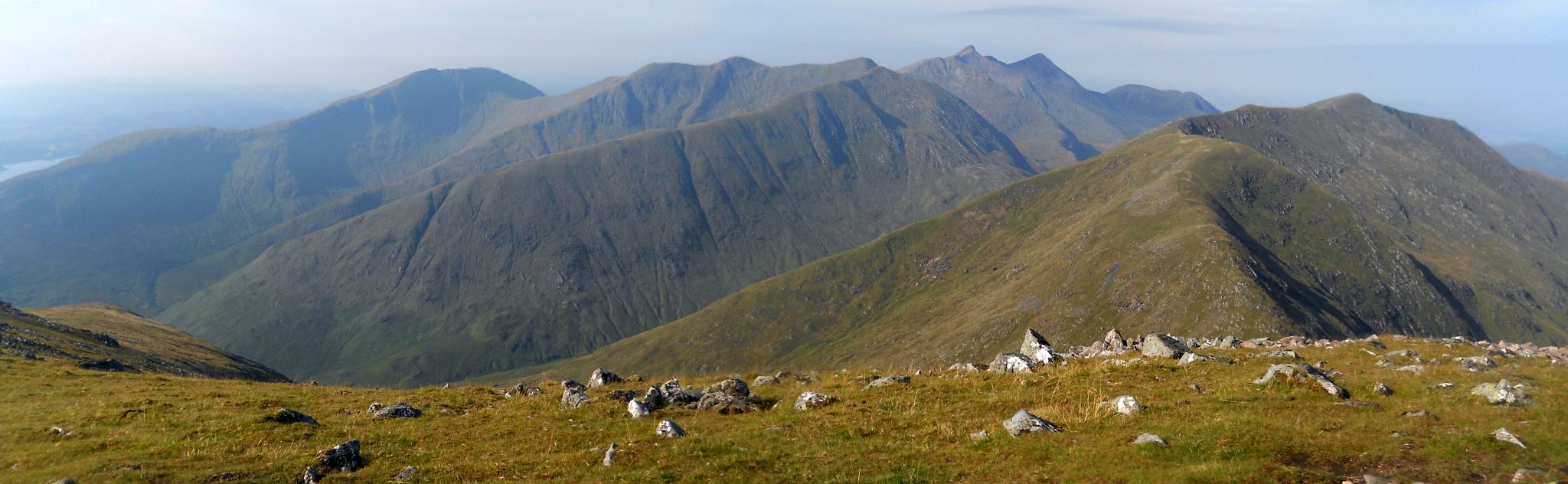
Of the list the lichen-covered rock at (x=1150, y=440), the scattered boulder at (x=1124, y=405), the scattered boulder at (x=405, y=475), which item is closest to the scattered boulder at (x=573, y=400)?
the scattered boulder at (x=405, y=475)

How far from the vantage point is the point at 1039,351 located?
3888 cm

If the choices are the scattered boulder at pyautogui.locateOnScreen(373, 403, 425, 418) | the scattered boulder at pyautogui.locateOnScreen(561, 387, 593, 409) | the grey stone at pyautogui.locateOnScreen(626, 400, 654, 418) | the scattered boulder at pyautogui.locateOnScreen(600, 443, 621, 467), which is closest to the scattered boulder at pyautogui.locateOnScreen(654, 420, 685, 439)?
the scattered boulder at pyautogui.locateOnScreen(600, 443, 621, 467)

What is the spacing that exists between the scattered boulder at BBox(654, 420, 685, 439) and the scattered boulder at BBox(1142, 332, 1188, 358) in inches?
1027

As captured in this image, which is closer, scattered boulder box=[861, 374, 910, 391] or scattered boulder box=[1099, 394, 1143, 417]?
scattered boulder box=[1099, 394, 1143, 417]

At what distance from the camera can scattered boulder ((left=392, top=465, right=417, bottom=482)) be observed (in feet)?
68.2

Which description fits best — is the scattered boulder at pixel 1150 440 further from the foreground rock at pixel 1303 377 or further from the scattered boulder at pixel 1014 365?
the scattered boulder at pixel 1014 365

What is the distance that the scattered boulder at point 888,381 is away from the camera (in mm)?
32469

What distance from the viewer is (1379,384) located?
84.4ft

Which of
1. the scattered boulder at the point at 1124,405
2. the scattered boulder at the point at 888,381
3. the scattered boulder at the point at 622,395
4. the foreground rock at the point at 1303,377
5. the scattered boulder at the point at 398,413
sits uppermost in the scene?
the scattered boulder at the point at 1124,405

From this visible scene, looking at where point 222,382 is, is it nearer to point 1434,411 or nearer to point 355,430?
point 355,430

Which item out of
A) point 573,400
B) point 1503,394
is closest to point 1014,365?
point 1503,394

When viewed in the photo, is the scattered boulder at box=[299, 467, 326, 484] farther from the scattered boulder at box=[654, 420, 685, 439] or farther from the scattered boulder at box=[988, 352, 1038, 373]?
the scattered boulder at box=[988, 352, 1038, 373]

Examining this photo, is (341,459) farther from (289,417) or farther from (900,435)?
(900,435)

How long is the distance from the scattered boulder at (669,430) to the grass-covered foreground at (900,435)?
0.78 m
